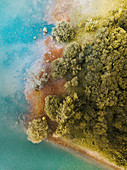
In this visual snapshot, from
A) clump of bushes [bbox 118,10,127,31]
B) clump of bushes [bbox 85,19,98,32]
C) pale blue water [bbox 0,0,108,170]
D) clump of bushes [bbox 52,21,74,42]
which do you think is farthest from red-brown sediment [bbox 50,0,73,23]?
clump of bushes [bbox 118,10,127,31]

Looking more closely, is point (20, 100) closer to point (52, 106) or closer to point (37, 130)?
point (37, 130)

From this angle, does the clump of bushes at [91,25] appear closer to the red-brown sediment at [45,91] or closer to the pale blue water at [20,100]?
the red-brown sediment at [45,91]

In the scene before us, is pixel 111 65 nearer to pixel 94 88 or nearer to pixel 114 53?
pixel 114 53

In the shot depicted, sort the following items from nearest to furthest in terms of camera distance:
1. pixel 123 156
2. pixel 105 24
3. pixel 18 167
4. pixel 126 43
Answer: pixel 123 156
pixel 126 43
pixel 105 24
pixel 18 167

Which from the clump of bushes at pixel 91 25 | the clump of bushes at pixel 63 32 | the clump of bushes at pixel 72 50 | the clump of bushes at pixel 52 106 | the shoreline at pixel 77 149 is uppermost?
the clump of bushes at pixel 91 25

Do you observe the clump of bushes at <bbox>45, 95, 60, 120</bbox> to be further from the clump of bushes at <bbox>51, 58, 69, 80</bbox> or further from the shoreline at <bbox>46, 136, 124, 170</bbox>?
the shoreline at <bbox>46, 136, 124, 170</bbox>

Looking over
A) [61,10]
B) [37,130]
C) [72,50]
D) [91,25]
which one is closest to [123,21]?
[91,25]

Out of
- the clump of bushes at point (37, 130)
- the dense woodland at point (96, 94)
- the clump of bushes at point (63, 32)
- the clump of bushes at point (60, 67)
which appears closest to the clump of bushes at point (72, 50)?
the dense woodland at point (96, 94)

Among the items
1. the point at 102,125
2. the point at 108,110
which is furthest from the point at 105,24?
the point at 102,125
